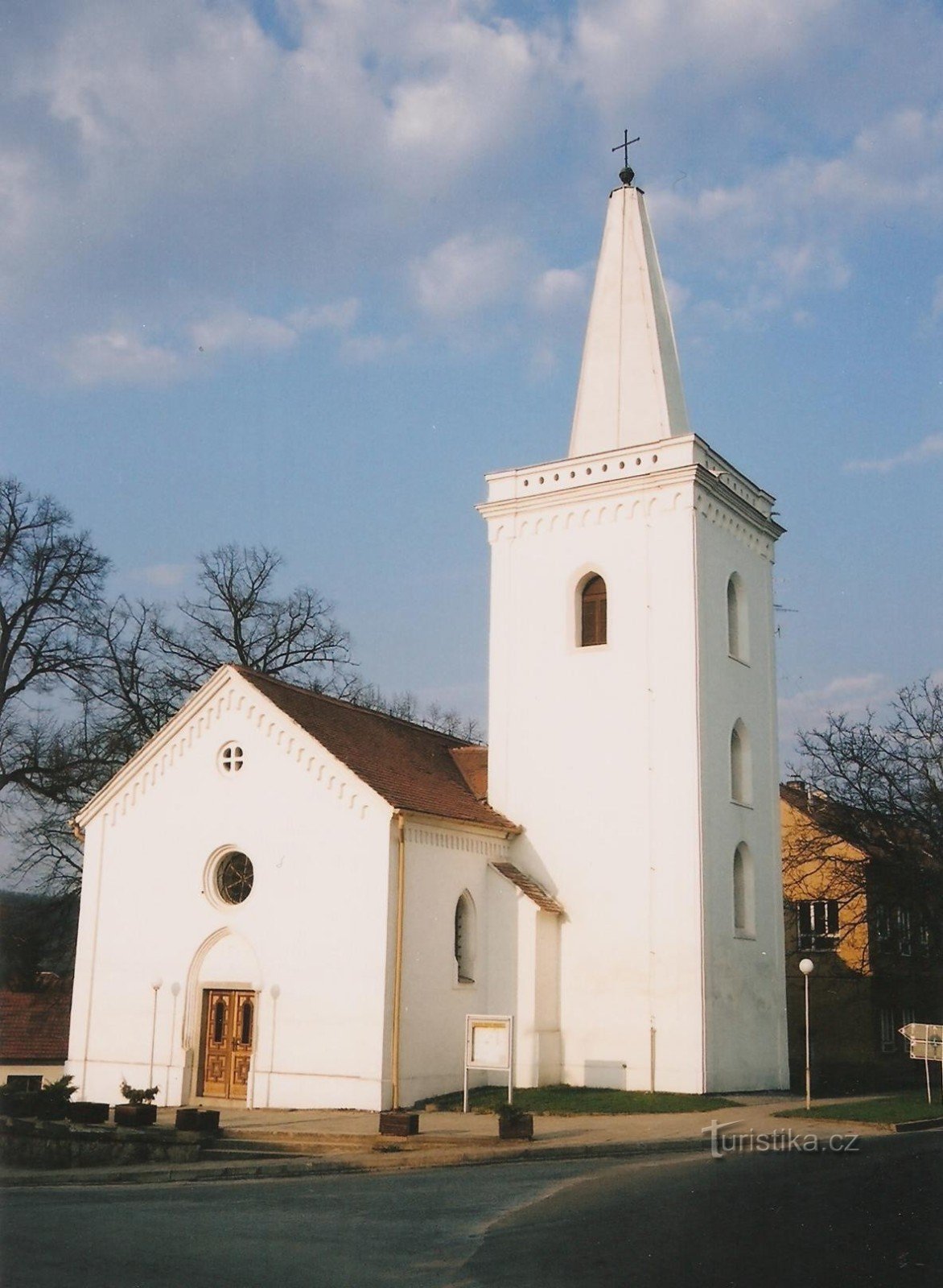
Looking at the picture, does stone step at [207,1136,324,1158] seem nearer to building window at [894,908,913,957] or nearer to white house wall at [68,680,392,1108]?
white house wall at [68,680,392,1108]

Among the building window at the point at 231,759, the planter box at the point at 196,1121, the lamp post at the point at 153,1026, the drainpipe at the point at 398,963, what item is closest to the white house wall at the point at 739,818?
the drainpipe at the point at 398,963

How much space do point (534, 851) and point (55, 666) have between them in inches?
641

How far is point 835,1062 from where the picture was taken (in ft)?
133

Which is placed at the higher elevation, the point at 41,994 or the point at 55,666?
the point at 55,666

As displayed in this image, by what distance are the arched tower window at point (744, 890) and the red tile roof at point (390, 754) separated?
5283mm

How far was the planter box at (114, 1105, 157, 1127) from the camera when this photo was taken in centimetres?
2177

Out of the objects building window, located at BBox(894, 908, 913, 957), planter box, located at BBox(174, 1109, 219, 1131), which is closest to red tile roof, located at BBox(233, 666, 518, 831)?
planter box, located at BBox(174, 1109, 219, 1131)

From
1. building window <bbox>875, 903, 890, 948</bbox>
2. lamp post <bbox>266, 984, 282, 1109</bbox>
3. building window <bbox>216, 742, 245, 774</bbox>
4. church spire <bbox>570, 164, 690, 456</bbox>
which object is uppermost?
church spire <bbox>570, 164, 690, 456</bbox>

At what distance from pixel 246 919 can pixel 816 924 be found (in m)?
22.0

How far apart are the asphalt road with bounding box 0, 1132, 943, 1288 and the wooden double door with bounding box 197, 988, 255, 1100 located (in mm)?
8796

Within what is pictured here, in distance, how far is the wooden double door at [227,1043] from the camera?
2638cm

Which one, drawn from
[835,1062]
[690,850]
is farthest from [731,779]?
[835,1062]

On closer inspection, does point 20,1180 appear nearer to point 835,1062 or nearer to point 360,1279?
point 360,1279

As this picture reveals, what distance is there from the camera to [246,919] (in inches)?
1060
